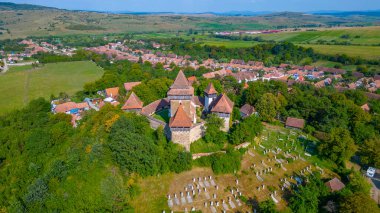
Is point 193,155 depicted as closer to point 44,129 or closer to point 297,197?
point 297,197

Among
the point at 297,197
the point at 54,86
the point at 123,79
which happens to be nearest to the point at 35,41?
the point at 54,86

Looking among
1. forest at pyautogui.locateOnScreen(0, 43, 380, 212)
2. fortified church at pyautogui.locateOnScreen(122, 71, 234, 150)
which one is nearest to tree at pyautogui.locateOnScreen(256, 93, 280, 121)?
forest at pyautogui.locateOnScreen(0, 43, 380, 212)

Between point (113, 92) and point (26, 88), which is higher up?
point (113, 92)

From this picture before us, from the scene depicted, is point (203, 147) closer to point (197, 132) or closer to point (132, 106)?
point (197, 132)

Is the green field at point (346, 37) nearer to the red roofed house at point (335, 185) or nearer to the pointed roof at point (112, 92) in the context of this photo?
the pointed roof at point (112, 92)

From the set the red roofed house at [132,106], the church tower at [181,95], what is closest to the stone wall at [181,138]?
the church tower at [181,95]

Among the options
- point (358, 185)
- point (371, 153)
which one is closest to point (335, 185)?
point (358, 185)
